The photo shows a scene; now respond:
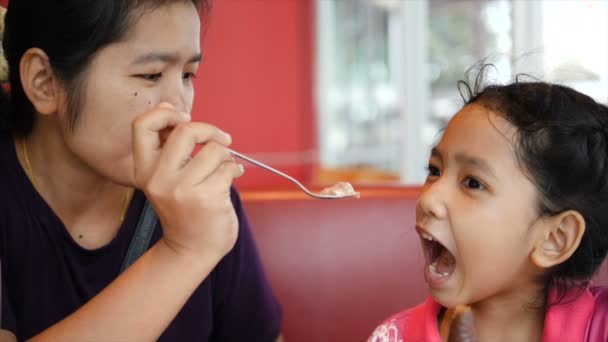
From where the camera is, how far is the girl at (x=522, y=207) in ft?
2.98

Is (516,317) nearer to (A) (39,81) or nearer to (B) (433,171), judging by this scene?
(B) (433,171)

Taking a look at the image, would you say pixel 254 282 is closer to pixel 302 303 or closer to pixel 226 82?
pixel 302 303

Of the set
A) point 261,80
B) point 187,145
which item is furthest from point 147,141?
point 261,80

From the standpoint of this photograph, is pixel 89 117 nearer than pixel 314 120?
Yes

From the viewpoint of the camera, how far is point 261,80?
3957mm

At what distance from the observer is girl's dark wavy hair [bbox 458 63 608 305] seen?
0.92 metres

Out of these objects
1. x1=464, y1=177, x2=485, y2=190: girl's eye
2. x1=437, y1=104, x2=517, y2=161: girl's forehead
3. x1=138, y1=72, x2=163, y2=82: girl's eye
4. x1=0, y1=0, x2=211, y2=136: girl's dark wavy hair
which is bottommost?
x1=464, y1=177, x2=485, y2=190: girl's eye

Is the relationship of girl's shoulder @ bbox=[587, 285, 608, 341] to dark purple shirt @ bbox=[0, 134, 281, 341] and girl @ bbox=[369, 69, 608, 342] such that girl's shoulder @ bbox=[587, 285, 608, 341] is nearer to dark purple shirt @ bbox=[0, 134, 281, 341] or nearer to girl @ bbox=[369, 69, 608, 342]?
girl @ bbox=[369, 69, 608, 342]

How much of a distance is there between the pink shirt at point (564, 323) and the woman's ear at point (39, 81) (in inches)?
22.8

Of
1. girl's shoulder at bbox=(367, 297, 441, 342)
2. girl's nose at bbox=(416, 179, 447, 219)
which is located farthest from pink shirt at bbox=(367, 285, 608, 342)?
girl's nose at bbox=(416, 179, 447, 219)

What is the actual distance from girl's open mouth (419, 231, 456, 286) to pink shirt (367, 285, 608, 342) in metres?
0.07

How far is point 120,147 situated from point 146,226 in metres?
0.20

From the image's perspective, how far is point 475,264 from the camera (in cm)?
91

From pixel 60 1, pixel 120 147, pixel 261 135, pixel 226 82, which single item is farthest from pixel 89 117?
pixel 261 135
